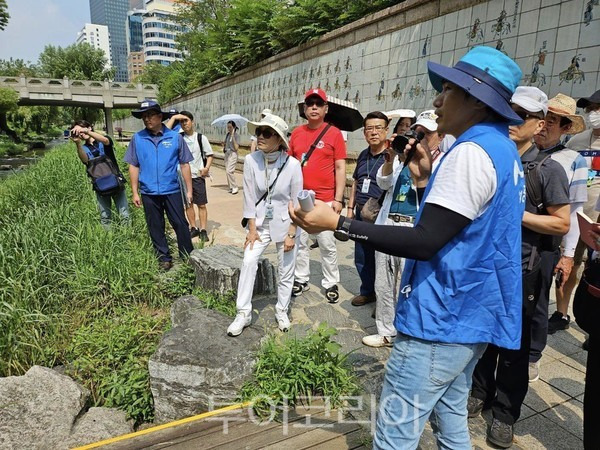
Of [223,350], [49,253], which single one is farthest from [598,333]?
[49,253]

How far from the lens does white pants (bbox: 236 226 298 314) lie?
3051 mm

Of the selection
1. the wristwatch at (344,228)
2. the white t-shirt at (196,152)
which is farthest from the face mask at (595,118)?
the white t-shirt at (196,152)

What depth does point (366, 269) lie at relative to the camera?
3.85 m

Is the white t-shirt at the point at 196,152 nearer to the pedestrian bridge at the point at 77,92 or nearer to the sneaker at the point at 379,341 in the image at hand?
the sneaker at the point at 379,341

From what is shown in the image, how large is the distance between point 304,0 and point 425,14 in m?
4.51

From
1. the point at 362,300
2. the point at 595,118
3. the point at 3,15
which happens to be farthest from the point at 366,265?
the point at 3,15

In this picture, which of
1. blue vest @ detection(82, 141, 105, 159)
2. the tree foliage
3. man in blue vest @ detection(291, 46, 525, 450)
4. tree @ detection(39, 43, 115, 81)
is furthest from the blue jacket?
tree @ detection(39, 43, 115, 81)

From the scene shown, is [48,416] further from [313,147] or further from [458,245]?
[313,147]

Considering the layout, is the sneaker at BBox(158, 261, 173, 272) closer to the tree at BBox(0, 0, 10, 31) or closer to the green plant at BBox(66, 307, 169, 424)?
the green plant at BBox(66, 307, 169, 424)

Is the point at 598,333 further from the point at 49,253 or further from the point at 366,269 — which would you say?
the point at 49,253

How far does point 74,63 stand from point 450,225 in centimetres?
5952

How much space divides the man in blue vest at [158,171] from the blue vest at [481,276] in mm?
3554

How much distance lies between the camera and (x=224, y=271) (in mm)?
3725

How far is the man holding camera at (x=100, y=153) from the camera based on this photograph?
4.86 meters
